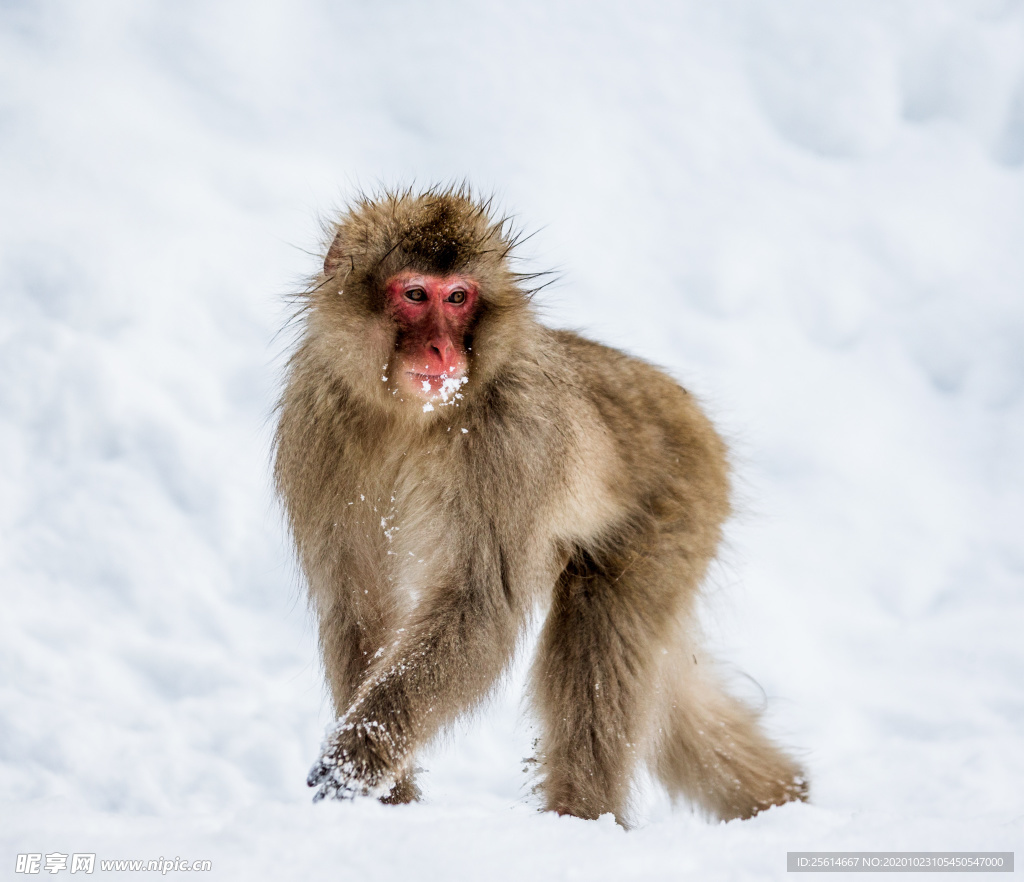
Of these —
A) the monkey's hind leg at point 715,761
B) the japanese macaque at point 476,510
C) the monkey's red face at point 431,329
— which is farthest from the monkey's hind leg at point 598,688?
the monkey's red face at point 431,329

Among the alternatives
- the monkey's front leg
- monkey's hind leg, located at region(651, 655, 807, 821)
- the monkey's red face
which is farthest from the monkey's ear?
monkey's hind leg, located at region(651, 655, 807, 821)

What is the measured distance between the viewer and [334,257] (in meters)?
3.74

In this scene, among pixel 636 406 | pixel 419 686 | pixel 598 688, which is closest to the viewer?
pixel 419 686

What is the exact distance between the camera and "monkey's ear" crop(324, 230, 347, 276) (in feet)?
12.2

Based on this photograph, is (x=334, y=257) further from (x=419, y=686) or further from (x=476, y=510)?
(x=419, y=686)

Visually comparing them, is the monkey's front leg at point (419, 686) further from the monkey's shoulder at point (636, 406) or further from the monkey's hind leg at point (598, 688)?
the monkey's shoulder at point (636, 406)

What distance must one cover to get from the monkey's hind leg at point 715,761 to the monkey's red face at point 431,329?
1.65m

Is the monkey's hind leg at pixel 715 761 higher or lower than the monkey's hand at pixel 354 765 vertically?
higher

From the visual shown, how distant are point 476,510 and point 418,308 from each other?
678mm

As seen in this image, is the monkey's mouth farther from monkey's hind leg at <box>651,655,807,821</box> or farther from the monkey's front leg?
monkey's hind leg at <box>651,655,807,821</box>

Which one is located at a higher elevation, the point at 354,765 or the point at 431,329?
the point at 431,329

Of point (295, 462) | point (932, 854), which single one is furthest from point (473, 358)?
point (932, 854)

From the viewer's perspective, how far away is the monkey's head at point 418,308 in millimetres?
3428

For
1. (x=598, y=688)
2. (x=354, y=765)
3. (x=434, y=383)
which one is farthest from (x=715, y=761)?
(x=434, y=383)
